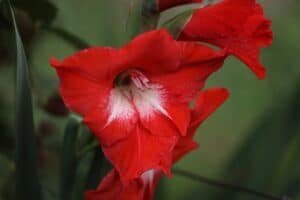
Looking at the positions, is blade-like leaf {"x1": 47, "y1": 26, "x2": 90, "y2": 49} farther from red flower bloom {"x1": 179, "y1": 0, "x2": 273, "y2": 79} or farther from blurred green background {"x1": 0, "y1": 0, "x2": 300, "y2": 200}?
red flower bloom {"x1": 179, "y1": 0, "x2": 273, "y2": 79}

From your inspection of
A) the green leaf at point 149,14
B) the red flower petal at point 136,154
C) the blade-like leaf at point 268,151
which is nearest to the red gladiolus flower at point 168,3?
the green leaf at point 149,14

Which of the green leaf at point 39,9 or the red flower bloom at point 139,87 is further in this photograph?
the green leaf at point 39,9

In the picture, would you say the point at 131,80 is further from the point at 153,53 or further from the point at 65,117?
the point at 65,117

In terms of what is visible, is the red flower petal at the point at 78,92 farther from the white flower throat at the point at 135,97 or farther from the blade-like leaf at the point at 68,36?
the blade-like leaf at the point at 68,36

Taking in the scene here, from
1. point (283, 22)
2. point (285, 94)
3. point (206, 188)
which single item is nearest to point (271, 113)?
point (285, 94)

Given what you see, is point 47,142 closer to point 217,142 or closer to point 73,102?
point 73,102

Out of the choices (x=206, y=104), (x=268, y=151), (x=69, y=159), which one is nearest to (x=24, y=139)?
(x=69, y=159)
